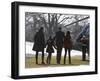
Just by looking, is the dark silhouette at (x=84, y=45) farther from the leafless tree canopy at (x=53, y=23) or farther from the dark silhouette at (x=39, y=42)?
the dark silhouette at (x=39, y=42)

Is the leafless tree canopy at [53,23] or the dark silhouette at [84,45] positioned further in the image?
the dark silhouette at [84,45]

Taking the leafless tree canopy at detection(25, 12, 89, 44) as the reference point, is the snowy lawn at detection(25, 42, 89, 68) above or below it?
below

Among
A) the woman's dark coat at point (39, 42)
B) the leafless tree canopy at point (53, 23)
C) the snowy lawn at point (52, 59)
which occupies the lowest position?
the snowy lawn at point (52, 59)

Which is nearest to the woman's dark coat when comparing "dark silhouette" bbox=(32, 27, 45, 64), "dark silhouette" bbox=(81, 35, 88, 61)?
"dark silhouette" bbox=(32, 27, 45, 64)

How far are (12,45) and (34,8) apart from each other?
0.20 meters

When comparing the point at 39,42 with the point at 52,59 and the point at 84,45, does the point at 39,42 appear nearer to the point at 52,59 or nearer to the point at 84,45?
the point at 52,59

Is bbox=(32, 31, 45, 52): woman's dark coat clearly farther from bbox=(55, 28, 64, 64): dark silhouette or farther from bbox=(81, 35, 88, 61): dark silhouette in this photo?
bbox=(81, 35, 88, 61): dark silhouette

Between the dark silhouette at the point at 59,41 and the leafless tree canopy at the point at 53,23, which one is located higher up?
the leafless tree canopy at the point at 53,23

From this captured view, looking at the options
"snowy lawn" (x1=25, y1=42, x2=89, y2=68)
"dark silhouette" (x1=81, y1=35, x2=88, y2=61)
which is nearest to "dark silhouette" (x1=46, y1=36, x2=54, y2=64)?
"snowy lawn" (x1=25, y1=42, x2=89, y2=68)

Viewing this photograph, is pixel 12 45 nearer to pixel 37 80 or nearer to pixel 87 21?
pixel 37 80

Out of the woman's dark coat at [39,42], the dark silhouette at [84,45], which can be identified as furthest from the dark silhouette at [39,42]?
the dark silhouette at [84,45]

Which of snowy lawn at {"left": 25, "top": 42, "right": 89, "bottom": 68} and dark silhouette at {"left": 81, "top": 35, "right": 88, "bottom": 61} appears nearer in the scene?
snowy lawn at {"left": 25, "top": 42, "right": 89, "bottom": 68}

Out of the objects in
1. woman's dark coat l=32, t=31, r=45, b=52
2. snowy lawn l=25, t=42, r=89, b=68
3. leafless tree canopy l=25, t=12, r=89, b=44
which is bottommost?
snowy lawn l=25, t=42, r=89, b=68

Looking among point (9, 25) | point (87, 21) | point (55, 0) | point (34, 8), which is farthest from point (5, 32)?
point (87, 21)
